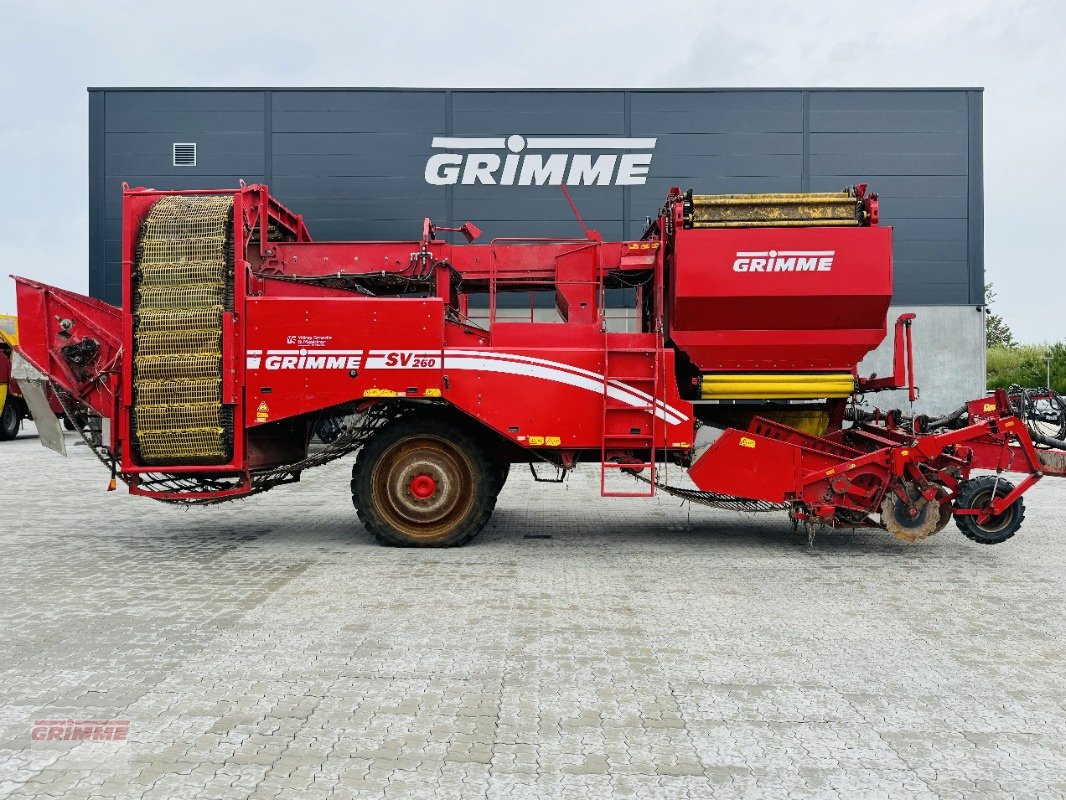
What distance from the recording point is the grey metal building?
1911 centimetres

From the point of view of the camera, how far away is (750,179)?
19359 millimetres

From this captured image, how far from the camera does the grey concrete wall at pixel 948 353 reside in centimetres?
1916

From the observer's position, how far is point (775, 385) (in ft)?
25.3

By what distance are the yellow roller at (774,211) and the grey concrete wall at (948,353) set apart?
41.7 ft

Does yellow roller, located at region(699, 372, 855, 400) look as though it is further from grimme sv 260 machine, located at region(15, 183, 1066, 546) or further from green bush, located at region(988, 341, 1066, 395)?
green bush, located at region(988, 341, 1066, 395)

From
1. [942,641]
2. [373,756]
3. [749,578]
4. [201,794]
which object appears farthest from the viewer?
[749,578]

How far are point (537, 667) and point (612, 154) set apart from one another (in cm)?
1644

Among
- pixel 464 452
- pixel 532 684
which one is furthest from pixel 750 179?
pixel 532 684

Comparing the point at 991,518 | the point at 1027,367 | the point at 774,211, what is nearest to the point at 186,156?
the point at 774,211

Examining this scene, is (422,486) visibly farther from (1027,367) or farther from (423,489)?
(1027,367)

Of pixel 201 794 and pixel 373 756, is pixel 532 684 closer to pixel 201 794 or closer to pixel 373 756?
pixel 373 756

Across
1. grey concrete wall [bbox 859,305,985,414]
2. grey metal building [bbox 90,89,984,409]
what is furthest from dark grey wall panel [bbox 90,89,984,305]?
grey concrete wall [bbox 859,305,985,414]

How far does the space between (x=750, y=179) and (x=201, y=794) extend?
18.7 meters

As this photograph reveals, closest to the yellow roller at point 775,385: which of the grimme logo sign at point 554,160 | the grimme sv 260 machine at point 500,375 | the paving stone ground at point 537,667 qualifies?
the grimme sv 260 machine at point 500,375
